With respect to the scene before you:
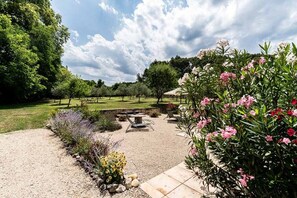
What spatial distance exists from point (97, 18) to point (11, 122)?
7.59 m

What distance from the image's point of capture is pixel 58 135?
22.2 ft

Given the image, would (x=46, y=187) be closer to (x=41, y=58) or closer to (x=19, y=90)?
(x=19, y=90)

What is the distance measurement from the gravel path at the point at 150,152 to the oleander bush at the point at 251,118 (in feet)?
3.50

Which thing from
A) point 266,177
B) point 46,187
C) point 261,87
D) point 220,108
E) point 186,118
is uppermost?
point 261,87

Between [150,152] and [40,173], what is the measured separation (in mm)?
3052

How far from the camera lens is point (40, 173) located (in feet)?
12.6

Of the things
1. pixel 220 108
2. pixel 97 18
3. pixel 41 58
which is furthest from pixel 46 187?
pixel 41 58

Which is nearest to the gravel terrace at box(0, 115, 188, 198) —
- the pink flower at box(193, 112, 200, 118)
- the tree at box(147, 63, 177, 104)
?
the pink flower at box(193, 112, 200, 118)

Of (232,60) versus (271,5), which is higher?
(271,5)

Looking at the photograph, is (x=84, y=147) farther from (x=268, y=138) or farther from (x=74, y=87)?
(x=74, y=87)

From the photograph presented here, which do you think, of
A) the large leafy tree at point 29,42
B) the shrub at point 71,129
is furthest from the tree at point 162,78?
the shrub at point 71,129

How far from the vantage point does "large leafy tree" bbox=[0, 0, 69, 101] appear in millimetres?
14742

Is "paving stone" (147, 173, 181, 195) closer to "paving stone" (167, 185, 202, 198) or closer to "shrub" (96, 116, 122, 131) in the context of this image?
"paving stone" (167, 185, 202, 198)

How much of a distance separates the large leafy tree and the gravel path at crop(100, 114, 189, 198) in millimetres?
13714
